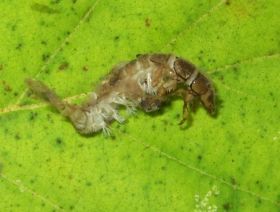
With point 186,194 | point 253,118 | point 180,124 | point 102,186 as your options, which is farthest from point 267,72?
point 102,186

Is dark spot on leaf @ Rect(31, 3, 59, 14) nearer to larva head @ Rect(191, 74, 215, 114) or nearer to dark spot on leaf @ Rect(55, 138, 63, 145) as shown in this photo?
dark spot on leaf @ Rect(55, 138, 63, 145)

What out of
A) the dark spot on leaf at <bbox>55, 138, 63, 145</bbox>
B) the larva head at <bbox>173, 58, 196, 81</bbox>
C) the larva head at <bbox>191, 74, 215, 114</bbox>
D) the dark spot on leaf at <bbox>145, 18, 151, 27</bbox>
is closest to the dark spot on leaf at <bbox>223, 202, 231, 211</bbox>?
the larva head at <bbox>191, 74, 215, 114</bbox>

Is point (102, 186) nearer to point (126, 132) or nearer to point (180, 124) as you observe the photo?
point (126, 132)

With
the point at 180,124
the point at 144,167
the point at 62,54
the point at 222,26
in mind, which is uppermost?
the point at 222,26

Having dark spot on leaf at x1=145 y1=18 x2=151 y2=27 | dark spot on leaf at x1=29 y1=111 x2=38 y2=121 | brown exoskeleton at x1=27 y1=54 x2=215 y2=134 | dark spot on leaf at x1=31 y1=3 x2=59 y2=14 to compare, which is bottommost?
dark spot on leaf at x1=29 y1=111 x2=38 y2=121

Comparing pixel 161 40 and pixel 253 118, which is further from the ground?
pixel 161 40

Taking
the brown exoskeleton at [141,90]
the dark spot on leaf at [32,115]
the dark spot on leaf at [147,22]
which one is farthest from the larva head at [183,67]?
the dark spot on leaf at [32,115]
